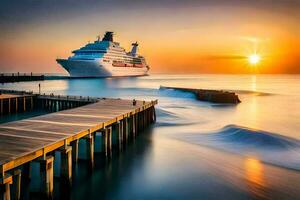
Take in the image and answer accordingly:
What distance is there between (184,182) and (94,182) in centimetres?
410

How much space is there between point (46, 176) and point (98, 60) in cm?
10054

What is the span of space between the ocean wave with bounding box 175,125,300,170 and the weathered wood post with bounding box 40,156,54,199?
12320 mm

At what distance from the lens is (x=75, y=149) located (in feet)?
44.4

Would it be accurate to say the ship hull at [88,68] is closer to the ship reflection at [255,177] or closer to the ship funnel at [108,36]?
the ship funnel at [108,36]

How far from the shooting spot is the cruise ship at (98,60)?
107500 millimetres

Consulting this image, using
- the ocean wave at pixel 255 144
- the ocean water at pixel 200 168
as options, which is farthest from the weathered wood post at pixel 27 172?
the ocean wave at pixel 255 144

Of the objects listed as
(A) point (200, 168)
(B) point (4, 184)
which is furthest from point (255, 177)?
(B) point (4, 184)

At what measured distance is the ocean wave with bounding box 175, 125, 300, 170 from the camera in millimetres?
18016

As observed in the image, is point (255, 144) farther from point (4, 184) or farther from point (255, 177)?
point (4, 184)

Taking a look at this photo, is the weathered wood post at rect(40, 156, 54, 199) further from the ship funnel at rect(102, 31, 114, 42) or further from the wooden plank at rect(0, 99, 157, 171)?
the ship funnel at rect(102, 31, 114, 42)

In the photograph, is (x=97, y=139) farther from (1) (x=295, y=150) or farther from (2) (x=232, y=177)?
(1) (x=295, y=150)

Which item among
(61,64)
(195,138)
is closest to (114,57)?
(61,64)

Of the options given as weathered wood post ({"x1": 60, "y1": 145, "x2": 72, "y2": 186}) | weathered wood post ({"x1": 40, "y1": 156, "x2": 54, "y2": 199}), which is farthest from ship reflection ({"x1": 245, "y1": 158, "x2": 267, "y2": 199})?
weathered wood post ({"x1": 40, "y1": 156, "x2": 54, "y2": 199})

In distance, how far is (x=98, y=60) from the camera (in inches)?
4262
